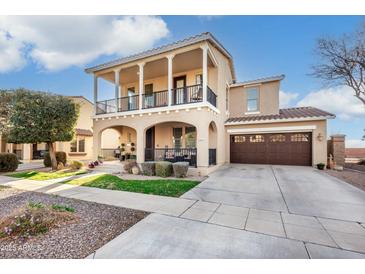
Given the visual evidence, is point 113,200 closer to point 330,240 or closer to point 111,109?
point 330,240

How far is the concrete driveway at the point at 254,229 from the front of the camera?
2859mm

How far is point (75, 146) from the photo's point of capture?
1959 centimetres

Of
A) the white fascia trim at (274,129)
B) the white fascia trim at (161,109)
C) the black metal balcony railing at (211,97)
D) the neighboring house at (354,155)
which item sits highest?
the black metal balcony railing at (211,97)

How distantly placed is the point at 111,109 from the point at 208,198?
10627mm

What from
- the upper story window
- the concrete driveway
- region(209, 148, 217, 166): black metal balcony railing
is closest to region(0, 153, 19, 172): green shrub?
the concrete driveway

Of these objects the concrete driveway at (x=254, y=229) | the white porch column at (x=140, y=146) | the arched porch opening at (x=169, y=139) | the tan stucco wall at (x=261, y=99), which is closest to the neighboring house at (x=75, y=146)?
the arched porch opening at (x=169, y=139)

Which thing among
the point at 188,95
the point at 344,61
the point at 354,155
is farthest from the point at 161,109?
the point at 354,155

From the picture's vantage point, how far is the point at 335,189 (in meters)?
6.80

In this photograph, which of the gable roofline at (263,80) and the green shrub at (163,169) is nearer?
the green shrub at (163,169)

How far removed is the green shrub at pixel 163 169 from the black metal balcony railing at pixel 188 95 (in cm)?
365

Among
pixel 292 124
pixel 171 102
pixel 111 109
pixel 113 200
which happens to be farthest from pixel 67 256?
pixel 292 124

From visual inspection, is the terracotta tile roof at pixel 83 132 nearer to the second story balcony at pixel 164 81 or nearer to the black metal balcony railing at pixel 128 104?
the second story balcony at pixel 164 81

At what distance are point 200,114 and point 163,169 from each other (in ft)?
11.4

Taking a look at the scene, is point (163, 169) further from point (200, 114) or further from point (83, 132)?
point (83, 132)
